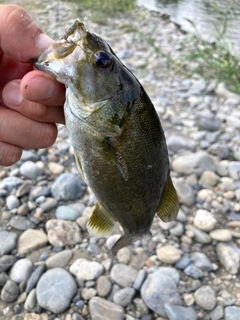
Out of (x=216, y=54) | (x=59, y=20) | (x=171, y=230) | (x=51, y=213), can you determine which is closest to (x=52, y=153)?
(x=51, y=213)

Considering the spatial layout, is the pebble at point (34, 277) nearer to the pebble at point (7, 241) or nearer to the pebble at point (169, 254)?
the pebble at point (7, 241)

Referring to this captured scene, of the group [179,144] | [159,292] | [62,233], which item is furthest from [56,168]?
[159,292]

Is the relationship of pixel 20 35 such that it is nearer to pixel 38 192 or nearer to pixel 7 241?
pixel 7 241

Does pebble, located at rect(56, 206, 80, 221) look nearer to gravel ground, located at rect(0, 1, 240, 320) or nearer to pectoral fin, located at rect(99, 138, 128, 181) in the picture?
gravel ground, located at rect(0, 1, 240, 320)

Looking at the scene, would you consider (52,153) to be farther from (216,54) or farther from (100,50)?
(216,54)

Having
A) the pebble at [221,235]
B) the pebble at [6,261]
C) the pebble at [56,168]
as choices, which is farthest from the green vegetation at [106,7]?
the pebble at [6,261]

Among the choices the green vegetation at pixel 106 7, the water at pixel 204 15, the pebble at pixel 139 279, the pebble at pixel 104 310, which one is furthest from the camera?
the green vegetation at pixel 106 7

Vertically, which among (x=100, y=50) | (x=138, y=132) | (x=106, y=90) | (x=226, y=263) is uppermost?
(x=100, y=50)
